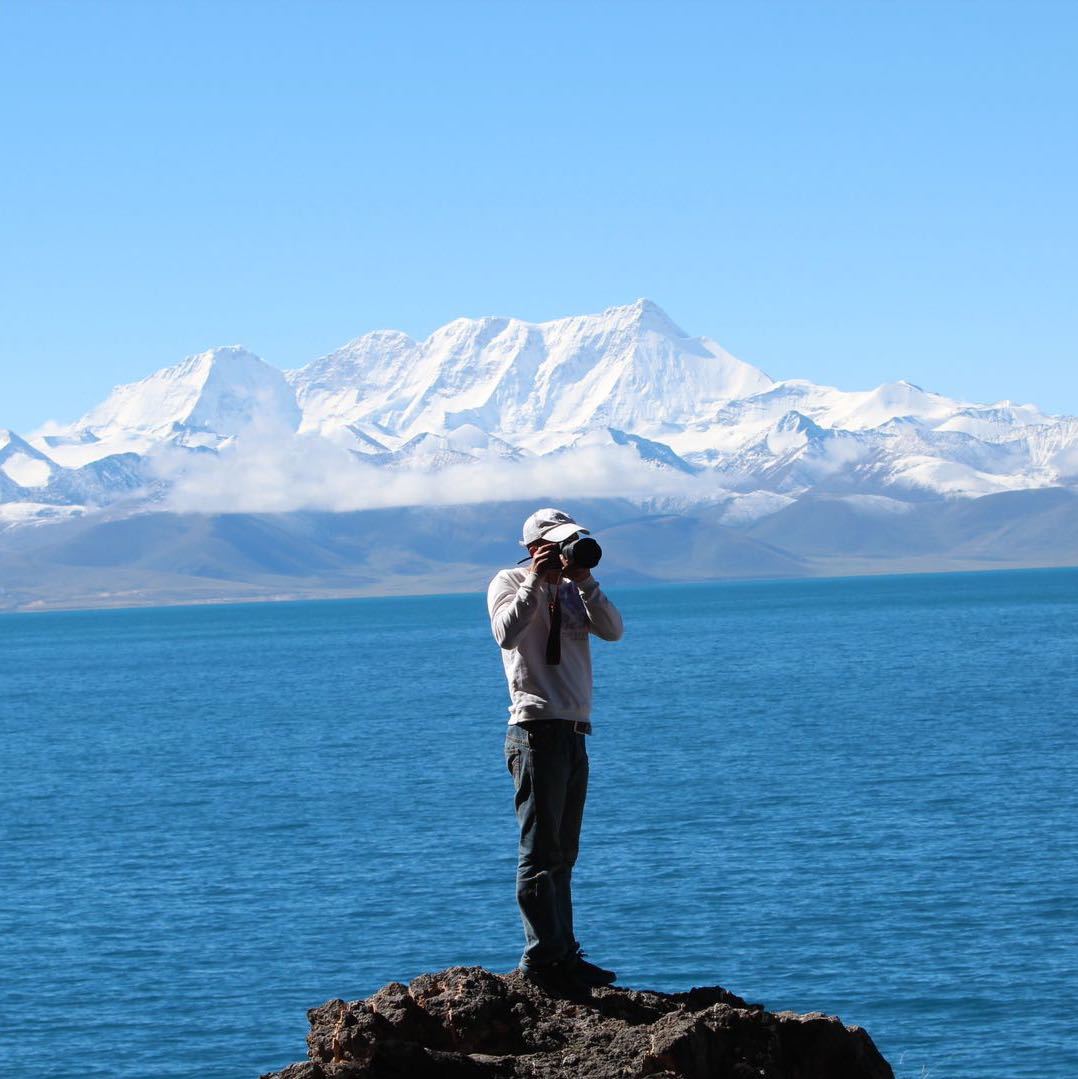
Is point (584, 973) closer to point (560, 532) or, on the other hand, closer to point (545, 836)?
point (545, 836)

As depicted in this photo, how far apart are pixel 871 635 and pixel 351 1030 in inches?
6652

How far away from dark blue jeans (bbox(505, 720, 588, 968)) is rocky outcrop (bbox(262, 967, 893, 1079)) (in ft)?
1.11

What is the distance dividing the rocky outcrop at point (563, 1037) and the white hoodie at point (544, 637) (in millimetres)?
1768

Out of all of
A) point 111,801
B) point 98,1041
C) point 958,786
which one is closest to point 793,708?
point 958,786

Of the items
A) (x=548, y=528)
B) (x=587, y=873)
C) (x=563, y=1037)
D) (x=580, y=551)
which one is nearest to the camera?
(x=563, y=1037)

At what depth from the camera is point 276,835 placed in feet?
164

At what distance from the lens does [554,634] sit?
11.0 meters

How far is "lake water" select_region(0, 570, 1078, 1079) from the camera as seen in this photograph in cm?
2912

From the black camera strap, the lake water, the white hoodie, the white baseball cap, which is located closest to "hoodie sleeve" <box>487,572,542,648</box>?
the white hoodie

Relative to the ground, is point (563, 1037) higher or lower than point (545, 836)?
lower

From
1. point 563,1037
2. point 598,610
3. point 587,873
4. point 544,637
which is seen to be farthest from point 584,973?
point 587,873

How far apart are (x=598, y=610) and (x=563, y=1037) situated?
2697 millimetres

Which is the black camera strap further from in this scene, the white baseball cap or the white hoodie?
the white baseball cap

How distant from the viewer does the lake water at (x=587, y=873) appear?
95.6 ft
